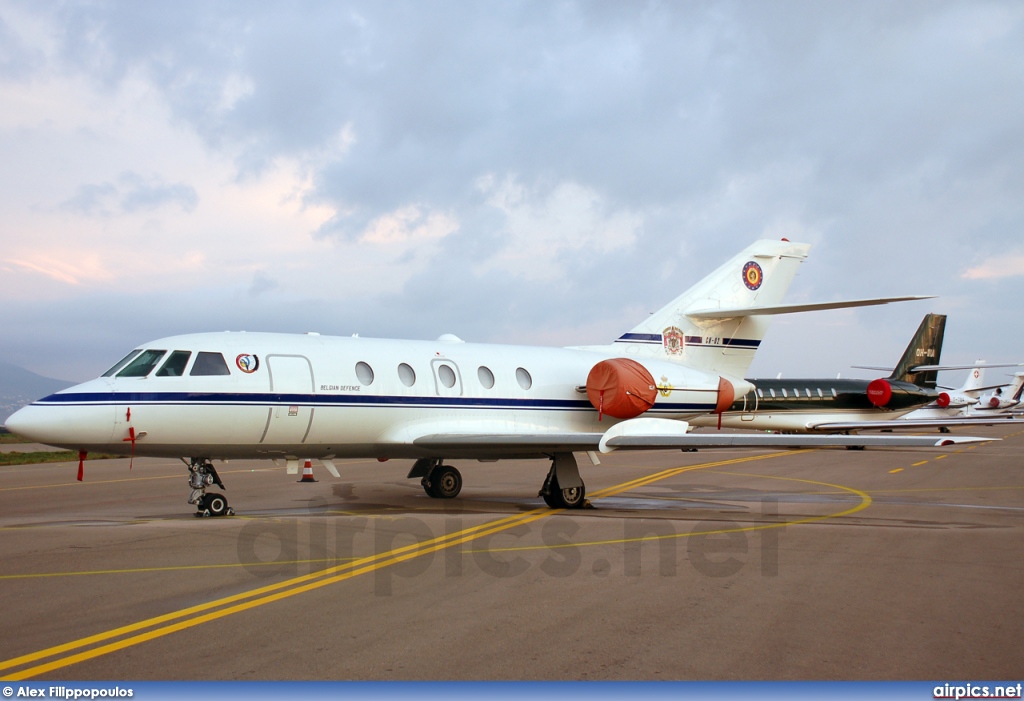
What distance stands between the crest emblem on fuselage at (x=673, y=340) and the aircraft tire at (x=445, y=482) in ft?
18.9

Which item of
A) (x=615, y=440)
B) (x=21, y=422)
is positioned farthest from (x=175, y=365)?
(x=615, y=440)

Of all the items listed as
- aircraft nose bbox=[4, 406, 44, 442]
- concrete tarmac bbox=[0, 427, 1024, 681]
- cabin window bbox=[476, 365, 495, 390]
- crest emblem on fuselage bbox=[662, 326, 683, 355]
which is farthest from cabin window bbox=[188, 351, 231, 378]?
crest emblem on fuselage bbox=[662, 326, 683, 355]

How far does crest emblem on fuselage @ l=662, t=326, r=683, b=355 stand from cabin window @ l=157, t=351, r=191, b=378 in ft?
34.1

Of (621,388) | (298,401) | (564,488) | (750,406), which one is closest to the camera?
(298,401)

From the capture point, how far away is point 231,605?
22.4 feet

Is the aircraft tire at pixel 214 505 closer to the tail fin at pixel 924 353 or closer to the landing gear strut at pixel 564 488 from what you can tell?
the landing gear strut at pixel 564 488

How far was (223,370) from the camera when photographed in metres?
12.9

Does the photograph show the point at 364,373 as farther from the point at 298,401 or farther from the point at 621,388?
the point at 621,388

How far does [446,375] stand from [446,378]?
0.22 ft

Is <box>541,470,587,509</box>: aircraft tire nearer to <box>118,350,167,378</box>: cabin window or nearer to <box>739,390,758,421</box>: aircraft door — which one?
<box>118,350,167,378</box>: cabin window

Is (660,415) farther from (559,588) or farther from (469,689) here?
(469,689)

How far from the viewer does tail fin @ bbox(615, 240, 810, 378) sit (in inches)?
736

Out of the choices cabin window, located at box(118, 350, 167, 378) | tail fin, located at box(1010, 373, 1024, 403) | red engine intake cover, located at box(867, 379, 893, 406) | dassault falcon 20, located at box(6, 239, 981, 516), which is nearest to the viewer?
dassault falcon 20, located at box(6, 239, 981, 516)

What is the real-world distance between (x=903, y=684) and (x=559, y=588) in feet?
10.7
